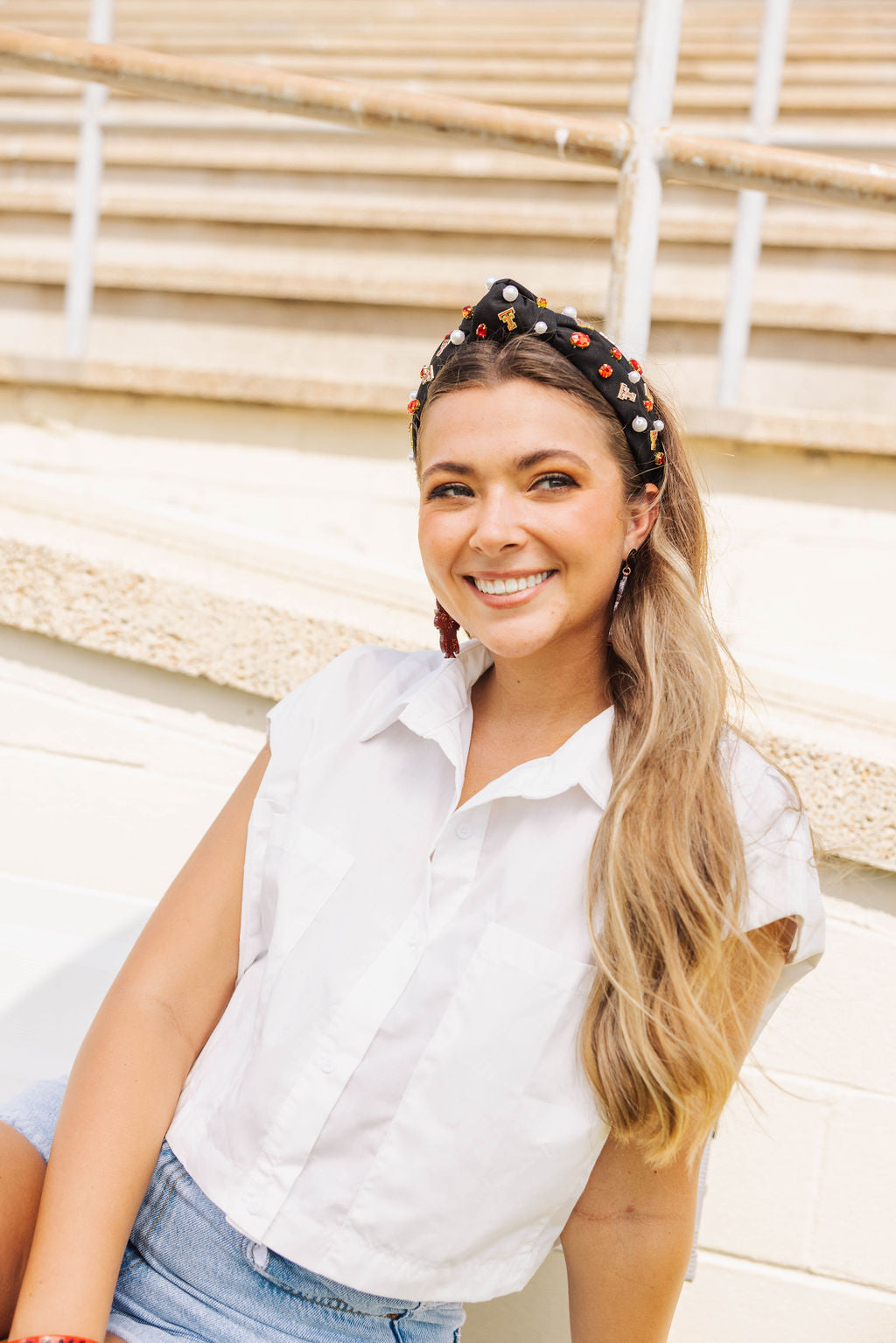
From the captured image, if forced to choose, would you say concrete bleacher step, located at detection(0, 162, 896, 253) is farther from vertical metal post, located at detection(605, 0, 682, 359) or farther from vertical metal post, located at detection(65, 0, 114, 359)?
vertical metal post, located at detection(605, 0, 682, 359)

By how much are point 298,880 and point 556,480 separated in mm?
528

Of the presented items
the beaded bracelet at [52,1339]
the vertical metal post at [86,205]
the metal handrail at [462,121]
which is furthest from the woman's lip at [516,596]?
the vertical metal post at [86,205]

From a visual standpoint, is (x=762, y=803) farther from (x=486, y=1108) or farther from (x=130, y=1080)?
(x=130, y=1080)

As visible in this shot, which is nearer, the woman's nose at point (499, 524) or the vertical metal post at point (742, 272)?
the woman's nose at point (499, 524)

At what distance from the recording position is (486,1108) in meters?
1.13

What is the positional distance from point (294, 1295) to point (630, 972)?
497 mm

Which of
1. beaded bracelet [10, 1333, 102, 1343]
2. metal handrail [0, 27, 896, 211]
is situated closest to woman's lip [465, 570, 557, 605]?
metal handrail [0, 27, 896, 211]

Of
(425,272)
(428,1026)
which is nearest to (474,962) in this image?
(428,1026)

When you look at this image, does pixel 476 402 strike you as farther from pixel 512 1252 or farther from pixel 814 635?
pixel 814 635

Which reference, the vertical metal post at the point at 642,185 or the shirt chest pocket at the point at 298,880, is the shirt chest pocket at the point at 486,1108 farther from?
the vertical metal post at the point at 642,185

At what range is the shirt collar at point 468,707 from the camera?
1.19 meters

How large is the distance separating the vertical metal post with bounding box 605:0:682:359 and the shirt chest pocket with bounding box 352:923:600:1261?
2.76ft

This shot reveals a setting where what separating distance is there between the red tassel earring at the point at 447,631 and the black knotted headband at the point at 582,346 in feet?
1.02

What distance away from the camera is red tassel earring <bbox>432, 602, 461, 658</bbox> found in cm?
144
